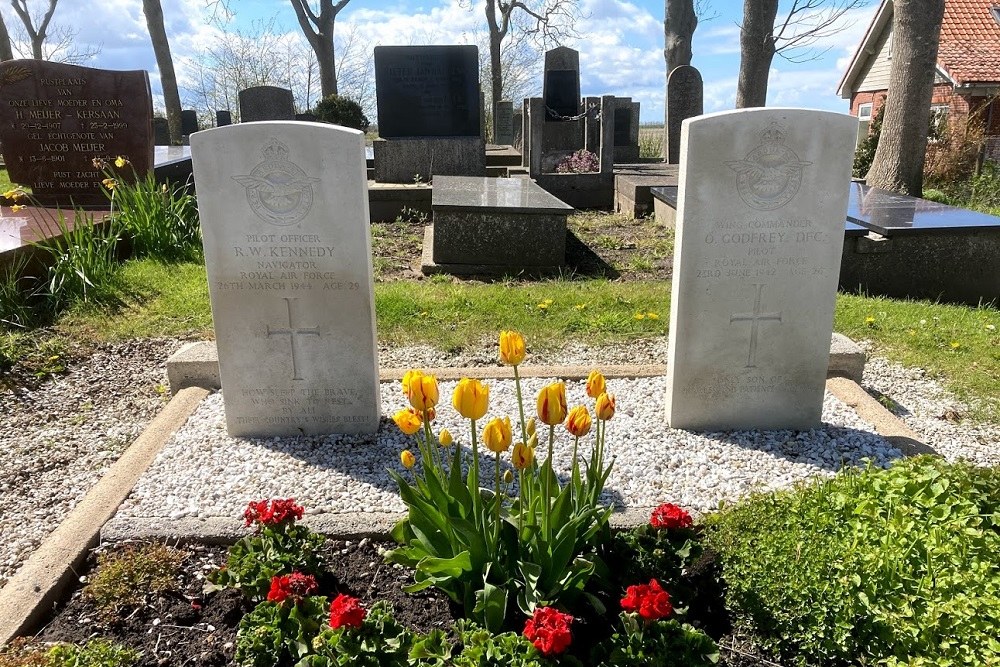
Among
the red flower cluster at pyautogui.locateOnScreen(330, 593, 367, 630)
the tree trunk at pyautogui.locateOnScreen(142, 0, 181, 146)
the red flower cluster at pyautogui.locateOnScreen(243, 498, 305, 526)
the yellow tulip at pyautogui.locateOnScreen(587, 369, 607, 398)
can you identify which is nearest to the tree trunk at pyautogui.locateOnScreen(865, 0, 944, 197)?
the yellow tulip at pyautogui.locateOnScreen(587, 369, 607, 398)

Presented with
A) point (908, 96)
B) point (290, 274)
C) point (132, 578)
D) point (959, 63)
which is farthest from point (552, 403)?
point (959, 63)

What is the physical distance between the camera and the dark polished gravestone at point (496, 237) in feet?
23.9

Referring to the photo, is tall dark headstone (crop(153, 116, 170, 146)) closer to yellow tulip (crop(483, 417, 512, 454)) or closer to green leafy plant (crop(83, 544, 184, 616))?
green leafy plant (crop(83, 544, 184, 616))

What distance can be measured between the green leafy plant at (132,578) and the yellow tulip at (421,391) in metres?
1.25

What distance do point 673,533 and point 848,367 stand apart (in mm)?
2672

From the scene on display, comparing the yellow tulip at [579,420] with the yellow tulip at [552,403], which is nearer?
the yellow tulip at [552,403]

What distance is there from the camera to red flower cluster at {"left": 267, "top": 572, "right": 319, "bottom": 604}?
6.97 ft

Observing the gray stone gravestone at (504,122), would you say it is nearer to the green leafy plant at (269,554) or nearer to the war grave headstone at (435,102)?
the war grave headstone at (435,102)

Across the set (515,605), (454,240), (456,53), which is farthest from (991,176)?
(515,605)

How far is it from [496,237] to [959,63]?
753 inches

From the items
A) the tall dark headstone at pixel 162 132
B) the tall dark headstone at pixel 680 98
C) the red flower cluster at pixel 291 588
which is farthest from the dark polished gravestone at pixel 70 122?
the tall dark headstone at pixel 162 132

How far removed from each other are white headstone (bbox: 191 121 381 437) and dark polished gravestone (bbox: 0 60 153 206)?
226 inches

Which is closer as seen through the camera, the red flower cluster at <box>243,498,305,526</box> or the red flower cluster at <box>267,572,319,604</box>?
the red flower cluster at <box>267,572,319,604</box>

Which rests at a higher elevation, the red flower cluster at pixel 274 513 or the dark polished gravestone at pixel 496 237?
the dark polished gravestone at pixel 496 237
